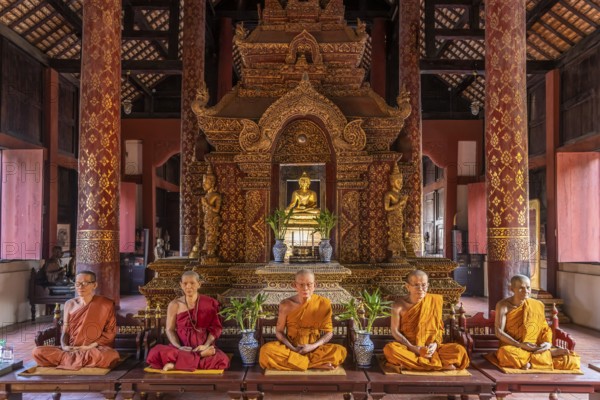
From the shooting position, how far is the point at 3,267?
11.7m

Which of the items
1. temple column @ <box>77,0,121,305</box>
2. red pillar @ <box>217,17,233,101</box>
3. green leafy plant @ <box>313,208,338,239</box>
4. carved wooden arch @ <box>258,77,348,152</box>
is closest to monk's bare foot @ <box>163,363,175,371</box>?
temple column @ <box>77,0,121,305</box>

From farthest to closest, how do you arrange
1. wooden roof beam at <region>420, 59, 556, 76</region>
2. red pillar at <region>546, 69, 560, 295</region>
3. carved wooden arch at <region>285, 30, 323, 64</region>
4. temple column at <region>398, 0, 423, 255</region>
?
wooden roof beam at <region>420, 59, 556, 76</region> → red pillar at <region>546, 69, 560, 295</region> → temple column at <region>398, 0, 423, 255</region> → carved wooden arch at <region>285, 30, 323, 64</region>

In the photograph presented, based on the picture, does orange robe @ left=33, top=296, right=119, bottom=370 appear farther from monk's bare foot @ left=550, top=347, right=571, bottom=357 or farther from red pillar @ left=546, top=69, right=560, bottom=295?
red pillar @ left=546, top=69, right=560, bottom=295

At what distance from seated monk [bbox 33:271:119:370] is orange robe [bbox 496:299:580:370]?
3.93 meters

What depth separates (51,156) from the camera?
43.9 ft

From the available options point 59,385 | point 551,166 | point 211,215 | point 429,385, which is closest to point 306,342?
point 429,385

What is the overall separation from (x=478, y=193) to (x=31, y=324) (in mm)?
12262

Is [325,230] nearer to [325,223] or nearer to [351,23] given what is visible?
[325,223]

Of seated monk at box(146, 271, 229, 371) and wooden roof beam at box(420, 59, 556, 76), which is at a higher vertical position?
wooden roof beam at box(420, 59, 556, 76)

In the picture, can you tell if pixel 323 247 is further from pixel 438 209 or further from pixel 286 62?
pixel 438 209

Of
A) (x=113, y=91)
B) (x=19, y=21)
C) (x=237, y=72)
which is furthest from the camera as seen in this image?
(x=237, y=72)

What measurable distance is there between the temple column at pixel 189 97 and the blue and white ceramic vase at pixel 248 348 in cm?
646

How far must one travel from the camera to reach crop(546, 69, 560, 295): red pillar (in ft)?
42.4

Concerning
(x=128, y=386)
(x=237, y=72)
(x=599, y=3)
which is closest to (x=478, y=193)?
(x=599, y=3)
